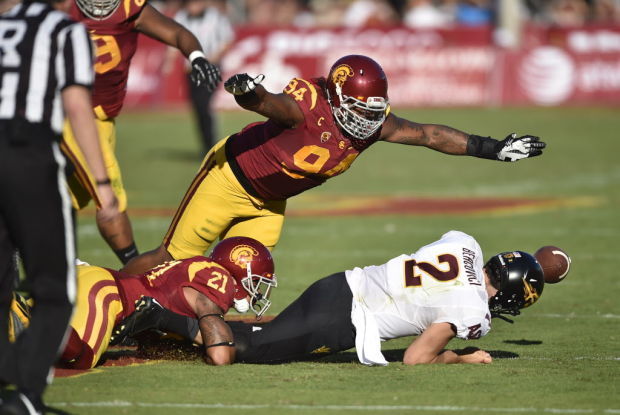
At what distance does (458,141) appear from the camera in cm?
716

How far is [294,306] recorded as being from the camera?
6332 millimetres

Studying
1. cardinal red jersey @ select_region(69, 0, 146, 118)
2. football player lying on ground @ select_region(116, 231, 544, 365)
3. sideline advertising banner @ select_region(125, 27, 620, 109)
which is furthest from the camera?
sideline advertising banner @ select_region(125, 27, 620, 109)

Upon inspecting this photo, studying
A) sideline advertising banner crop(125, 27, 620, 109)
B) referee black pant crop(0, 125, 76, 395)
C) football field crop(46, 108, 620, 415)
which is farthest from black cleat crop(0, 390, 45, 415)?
sideline advertising banner crop(125, 27, 620, 109)

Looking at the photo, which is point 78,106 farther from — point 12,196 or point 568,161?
point 568,161

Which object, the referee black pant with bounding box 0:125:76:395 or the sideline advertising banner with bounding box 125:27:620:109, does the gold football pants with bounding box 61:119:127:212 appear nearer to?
the referee black pant with bounding box 0:125:76:395

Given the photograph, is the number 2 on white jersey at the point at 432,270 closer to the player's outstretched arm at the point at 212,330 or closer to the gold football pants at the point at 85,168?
the player's outstretched arm at the point at 212,330

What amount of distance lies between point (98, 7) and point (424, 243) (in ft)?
14.7

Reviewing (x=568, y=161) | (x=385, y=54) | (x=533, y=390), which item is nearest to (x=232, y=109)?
(x=385, y=54)

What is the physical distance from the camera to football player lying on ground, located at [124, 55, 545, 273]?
657 cm

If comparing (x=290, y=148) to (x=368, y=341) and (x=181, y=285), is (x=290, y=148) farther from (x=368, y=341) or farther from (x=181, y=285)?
(x=368, y=341)

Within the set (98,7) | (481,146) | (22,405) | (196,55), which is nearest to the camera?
(22,405)

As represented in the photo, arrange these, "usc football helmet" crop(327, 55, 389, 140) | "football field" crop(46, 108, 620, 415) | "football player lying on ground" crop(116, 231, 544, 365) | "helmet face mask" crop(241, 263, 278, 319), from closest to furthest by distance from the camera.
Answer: "football field" crop(46, 108, 620, 415) → "football player lying on ground" crop(116, 231, 544, 365) → "helmet face mask" crop(241, 263, 278, 319) → "usc football helmet" crop(327, 55, 389, 140)

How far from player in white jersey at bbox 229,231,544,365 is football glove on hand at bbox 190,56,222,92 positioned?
1.33 metres

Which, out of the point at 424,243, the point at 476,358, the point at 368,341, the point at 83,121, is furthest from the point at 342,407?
the point at 424,243
